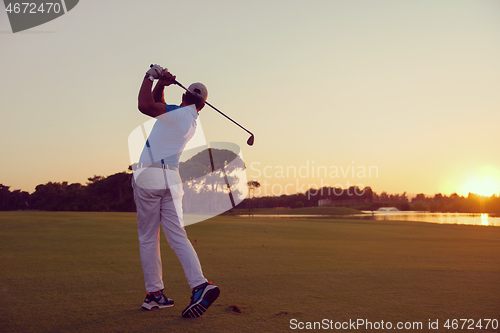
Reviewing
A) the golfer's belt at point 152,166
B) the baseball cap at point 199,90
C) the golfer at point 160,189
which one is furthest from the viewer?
the baseball cap at point 199,90

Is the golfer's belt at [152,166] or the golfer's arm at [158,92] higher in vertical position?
the golfer's arm at [158,92]

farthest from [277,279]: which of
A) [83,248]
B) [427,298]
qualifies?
[83,248]

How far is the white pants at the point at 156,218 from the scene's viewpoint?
12.3ft

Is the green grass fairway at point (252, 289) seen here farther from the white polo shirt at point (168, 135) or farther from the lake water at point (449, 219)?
the lake water at point (449, 219)

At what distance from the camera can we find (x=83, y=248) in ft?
27.1

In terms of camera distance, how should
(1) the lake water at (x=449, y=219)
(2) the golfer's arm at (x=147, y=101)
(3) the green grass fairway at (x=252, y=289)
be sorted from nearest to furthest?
(3) the green grass fairway at (x=252, y=289) → (2) the golfer's arm at (x=147, y=101) → (1) the lake water at (x=449, y=219)

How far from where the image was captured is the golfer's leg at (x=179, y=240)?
3598 mm

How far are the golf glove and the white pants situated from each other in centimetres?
100

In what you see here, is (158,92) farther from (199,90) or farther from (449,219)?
(449,219)

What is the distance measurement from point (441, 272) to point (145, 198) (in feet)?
16.2

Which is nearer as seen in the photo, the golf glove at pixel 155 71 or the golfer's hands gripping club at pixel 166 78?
the golf glove at pixel 155 71

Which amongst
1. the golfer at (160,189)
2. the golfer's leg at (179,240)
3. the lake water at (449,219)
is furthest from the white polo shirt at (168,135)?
the lake water at (449,219)

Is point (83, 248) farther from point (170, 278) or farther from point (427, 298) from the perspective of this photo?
point (427, 298)

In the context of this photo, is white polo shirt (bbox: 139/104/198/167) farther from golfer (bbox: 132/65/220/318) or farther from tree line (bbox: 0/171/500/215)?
tree line (bbox: 0/171/500/215)
